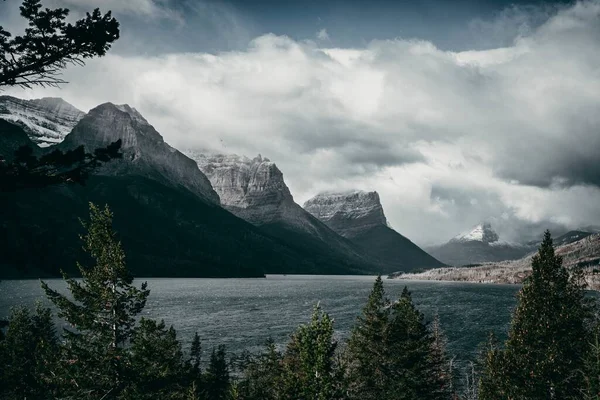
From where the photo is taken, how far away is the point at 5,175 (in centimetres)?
1066

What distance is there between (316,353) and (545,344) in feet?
53.8

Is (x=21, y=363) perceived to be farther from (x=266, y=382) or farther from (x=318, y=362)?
(x=318, y=362)

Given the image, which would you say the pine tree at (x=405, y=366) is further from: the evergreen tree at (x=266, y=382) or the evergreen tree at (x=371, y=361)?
the evergreen tree at (x=266, y=382)

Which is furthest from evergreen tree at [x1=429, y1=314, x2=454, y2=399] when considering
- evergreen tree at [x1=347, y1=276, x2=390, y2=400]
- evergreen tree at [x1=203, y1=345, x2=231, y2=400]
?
evergreen tree at [x1=203, y1=345, x2=231, y2=400]

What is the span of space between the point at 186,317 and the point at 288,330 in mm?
39082

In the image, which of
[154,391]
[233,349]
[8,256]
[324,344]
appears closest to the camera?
[8,256]

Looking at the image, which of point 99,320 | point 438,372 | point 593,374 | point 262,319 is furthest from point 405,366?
point 262,319

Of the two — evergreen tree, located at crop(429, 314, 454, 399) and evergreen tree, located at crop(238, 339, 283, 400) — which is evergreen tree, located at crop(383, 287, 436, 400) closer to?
evergreen tree, located at crop(429, 314, 454, 399)

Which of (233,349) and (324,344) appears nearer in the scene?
(324,344)

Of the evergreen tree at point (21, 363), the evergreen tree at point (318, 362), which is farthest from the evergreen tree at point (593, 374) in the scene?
the evergreen tree at point (21, 363)

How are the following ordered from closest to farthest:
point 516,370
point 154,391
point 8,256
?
1. point 8,256
2. point 154,391
3. point 516,370

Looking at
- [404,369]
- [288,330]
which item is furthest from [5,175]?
[288,330]

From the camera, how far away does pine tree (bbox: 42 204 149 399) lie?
22828 mm

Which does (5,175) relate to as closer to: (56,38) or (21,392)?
(56,38)
